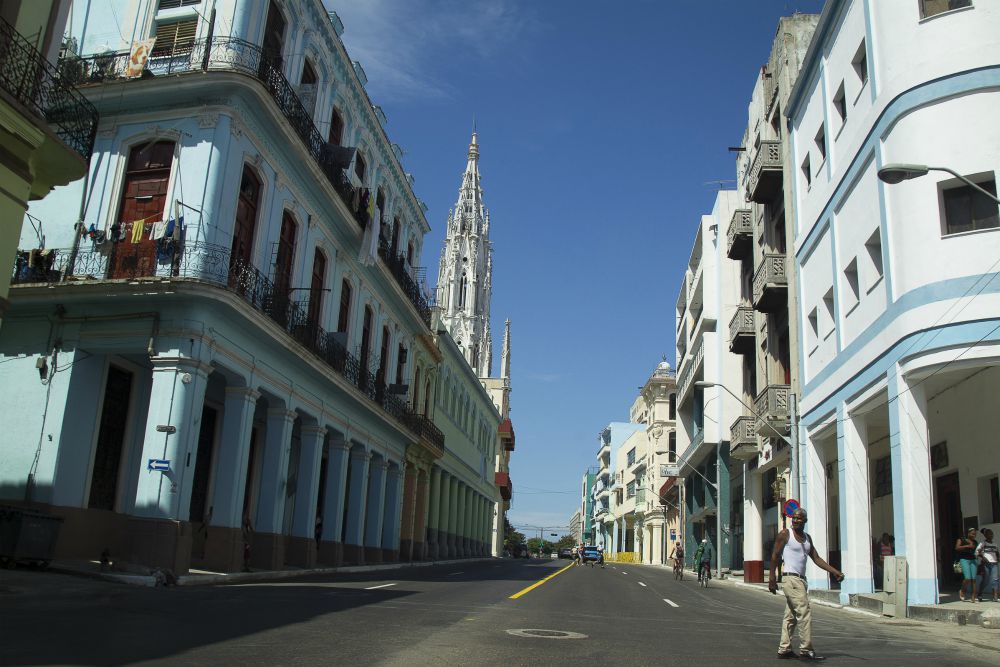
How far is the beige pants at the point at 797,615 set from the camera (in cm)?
884

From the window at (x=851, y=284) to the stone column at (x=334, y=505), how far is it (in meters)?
16.5

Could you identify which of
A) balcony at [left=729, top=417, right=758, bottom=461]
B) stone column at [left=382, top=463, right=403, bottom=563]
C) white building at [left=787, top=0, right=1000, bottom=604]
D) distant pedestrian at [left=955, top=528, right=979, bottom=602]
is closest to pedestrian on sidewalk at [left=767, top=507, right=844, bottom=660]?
white building at [left=787, top=0, right=1000, bottom=604]

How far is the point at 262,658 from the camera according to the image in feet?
23.2

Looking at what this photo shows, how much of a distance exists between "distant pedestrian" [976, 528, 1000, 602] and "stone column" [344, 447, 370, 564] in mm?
20027

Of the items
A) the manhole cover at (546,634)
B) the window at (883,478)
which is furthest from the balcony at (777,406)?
the manhole cover at (546,634)

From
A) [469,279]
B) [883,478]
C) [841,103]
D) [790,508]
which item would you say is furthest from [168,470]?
[469,279]

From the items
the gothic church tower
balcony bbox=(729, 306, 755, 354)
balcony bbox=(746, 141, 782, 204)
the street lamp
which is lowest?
the street lamp

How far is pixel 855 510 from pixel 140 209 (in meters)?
18.4

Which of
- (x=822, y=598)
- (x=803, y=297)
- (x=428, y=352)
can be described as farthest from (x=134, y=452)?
(x=428, y=352)

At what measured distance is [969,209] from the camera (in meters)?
16.8

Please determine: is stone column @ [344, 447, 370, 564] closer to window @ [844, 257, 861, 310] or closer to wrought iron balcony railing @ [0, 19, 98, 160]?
window @ [844, 257, 861, 310]

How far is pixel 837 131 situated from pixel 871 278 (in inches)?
198

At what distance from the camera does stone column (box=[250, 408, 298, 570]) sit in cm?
2178

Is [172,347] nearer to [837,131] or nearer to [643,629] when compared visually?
[643,629]
